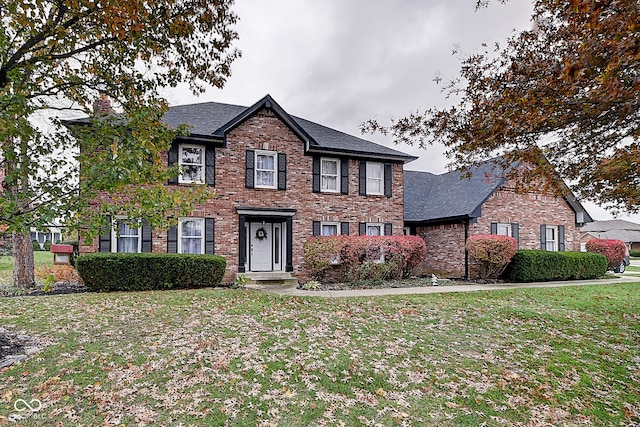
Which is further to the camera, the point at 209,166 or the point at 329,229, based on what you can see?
the point at 329,229

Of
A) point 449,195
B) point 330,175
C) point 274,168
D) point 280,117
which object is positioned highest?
point 280,117

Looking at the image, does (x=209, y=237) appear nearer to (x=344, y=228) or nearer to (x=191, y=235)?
(x=191, y=235)

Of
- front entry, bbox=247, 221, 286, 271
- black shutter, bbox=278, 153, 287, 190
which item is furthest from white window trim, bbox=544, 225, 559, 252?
black shutter, bbox=278, 153, 287, 190

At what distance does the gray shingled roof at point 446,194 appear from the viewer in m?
16.9

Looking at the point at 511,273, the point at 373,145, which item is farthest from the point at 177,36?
the point at 511,273

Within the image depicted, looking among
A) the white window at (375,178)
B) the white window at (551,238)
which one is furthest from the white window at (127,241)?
the white window at (551,238)

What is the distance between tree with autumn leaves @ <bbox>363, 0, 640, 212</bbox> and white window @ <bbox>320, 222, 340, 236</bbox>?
327 inches

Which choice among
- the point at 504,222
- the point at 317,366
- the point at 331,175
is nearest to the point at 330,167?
the point at 331,175

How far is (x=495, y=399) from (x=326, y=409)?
2.10 m

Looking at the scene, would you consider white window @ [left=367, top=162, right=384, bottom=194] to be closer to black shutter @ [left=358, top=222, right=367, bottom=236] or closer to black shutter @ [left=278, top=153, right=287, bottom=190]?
black shutter @ [left=358, top=222, right=367, bottom=236]

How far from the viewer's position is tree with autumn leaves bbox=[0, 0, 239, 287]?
4.82 meters

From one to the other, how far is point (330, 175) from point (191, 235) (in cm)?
601

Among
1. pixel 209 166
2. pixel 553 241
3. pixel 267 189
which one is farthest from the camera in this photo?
pixel 553 241

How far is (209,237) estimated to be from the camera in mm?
13562
